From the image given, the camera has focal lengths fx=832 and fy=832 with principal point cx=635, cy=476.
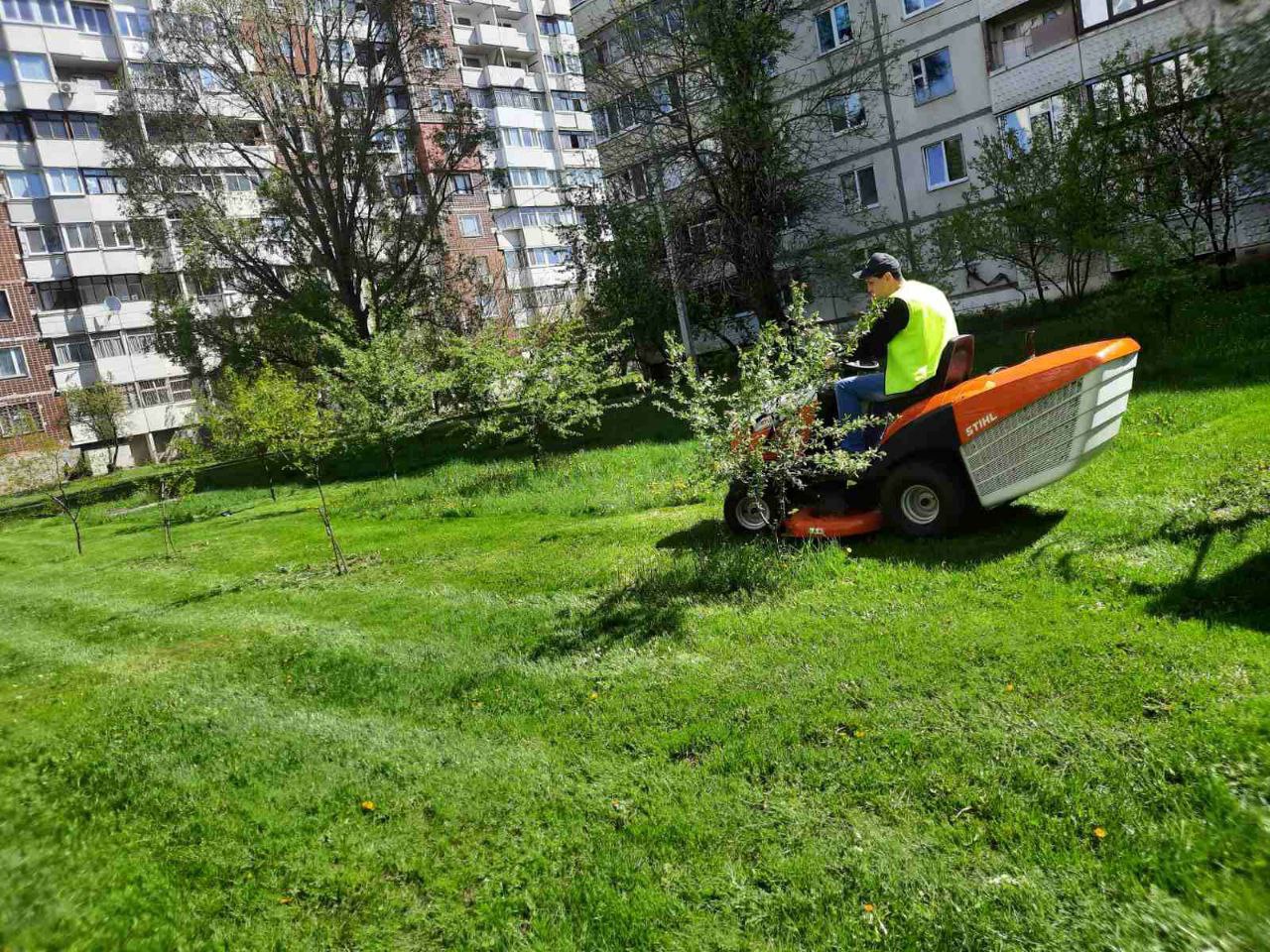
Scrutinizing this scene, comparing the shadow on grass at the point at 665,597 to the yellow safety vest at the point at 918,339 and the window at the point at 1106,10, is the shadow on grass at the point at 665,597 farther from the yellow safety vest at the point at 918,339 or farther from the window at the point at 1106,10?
the window at the point at 1106,10

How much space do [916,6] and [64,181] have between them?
4630cm

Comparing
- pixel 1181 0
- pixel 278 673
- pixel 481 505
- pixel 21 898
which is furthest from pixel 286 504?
pixel 1181 0

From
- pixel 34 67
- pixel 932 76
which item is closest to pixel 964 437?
pixel 932 76

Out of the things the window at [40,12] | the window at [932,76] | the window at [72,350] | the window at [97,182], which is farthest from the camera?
the window at [72,350]

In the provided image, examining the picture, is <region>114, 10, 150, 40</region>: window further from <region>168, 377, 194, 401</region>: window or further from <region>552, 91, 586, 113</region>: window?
<region>552, 91, 586, 113</region>: window

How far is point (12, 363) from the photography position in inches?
1885

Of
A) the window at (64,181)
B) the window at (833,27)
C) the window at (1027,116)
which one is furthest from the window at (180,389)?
the window at (1027,116)

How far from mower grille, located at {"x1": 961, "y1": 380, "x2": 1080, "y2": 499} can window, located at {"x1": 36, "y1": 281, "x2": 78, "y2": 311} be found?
56.0m

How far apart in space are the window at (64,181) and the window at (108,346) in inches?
322

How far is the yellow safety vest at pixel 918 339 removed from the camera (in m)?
6.21

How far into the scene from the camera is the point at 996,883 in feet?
9.38

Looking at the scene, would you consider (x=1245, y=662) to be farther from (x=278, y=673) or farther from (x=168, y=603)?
(x=168, y=603)

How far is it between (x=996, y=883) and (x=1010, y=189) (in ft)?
62.4

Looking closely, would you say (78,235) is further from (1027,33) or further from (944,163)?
(1027,33)
